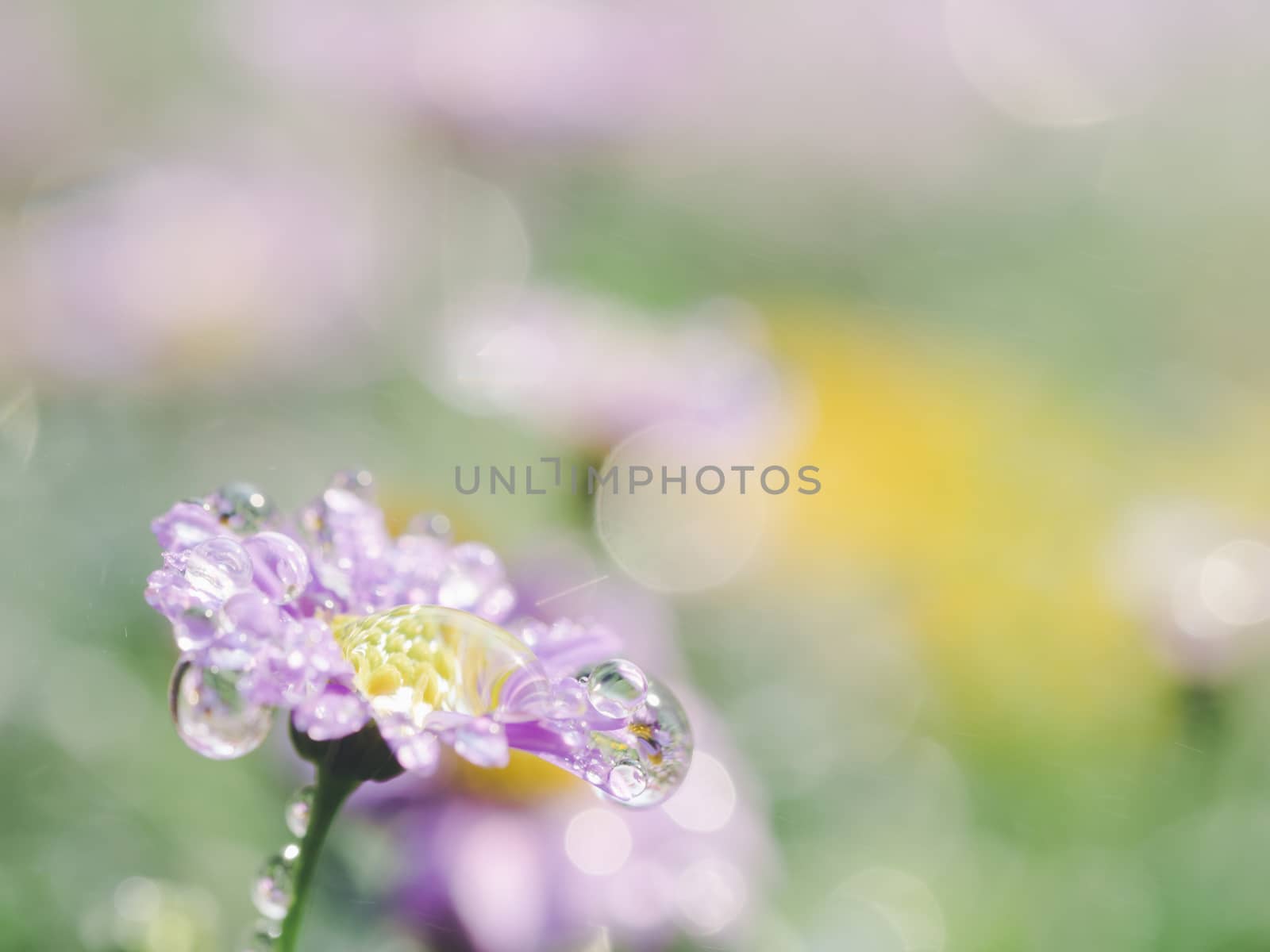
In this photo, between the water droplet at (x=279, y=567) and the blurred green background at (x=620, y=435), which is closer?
the water droplet at (x=279, y=567)

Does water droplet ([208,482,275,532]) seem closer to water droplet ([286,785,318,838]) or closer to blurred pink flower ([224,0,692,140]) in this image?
water droplet ([286,785,318,838])

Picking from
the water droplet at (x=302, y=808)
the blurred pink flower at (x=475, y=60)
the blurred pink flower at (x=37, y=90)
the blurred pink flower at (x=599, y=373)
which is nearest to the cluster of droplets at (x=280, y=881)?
the water droplet at (x=302, y=808)

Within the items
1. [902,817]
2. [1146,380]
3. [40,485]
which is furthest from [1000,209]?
[40,485]

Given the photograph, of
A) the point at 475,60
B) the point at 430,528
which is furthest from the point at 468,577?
the point at 475,60

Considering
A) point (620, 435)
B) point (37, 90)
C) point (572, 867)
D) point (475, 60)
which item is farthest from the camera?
point (37, 90)

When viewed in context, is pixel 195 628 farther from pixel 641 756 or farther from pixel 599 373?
pixel 599 373

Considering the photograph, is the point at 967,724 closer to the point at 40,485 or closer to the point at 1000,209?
the point at 40,485

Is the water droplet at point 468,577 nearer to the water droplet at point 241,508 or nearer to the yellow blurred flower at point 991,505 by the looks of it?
the water droplet at point 241,508
